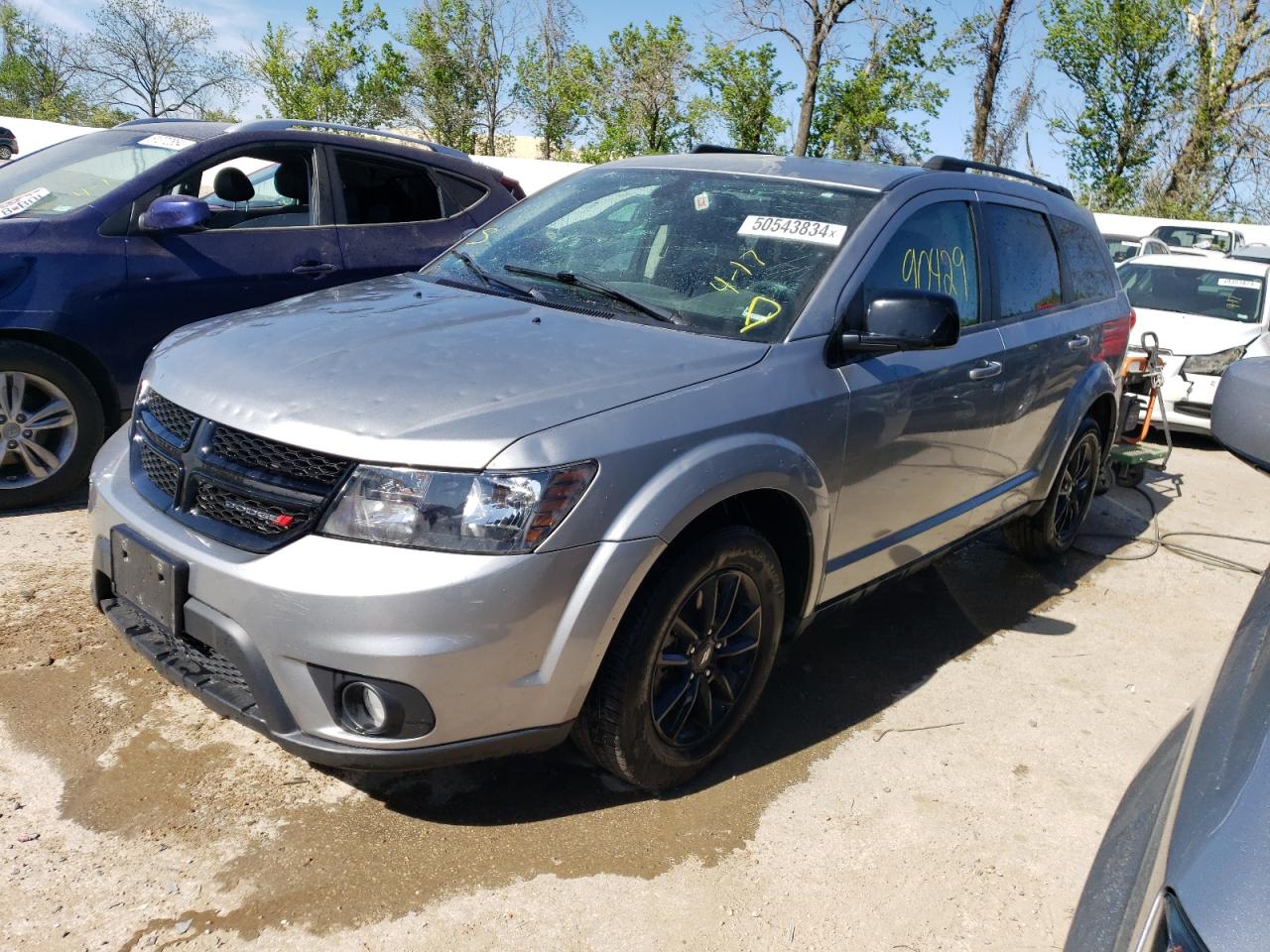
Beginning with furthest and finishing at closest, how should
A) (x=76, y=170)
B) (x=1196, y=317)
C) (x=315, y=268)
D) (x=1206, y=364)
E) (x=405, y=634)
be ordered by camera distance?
(x=1196, y=317) → (x=1206, y=364) → (x=315, y=268) → (x=76, y=170) → (x=405, y=634)

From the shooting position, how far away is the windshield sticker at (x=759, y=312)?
3.02 metres

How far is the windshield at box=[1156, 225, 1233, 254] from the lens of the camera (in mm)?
18219

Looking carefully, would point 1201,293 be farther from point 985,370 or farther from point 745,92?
point 745,92

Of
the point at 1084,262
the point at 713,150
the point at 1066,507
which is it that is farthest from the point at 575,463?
the point at 1066,507

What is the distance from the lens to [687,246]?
3.35 m

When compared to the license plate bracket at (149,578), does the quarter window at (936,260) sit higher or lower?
higher

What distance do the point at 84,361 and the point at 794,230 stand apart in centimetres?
324

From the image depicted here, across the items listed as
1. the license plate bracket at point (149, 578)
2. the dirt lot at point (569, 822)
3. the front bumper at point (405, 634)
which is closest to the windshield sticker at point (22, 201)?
the dirt lot at point (569, 822)

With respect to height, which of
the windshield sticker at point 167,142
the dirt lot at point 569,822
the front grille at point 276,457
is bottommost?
the dirt lot at point 569,822

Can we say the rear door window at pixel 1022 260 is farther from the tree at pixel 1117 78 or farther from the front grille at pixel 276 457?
the tree at pixel 1117 78

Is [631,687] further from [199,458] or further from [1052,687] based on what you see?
[1052,687]

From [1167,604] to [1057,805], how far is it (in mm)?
2245

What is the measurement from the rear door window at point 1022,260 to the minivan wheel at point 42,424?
392 cm

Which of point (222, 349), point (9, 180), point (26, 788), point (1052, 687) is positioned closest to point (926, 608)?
point (1052, 687)
